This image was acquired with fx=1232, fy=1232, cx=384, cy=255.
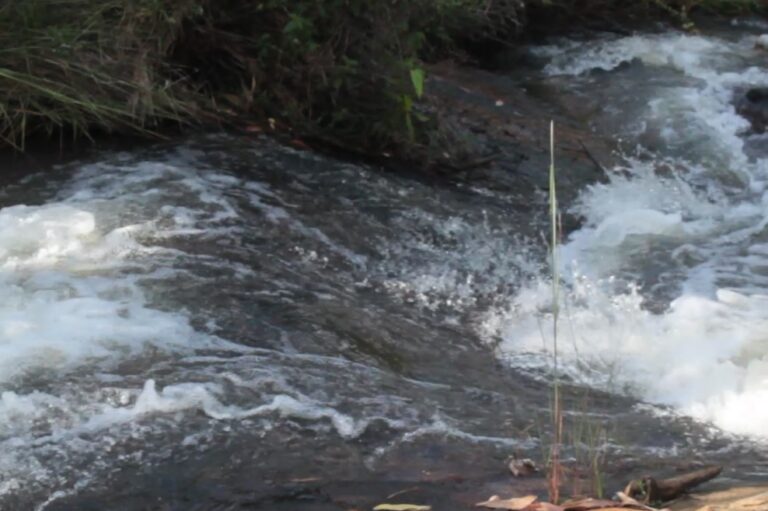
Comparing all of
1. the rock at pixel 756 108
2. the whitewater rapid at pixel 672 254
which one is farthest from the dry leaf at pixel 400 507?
the rock at pixel 756 108

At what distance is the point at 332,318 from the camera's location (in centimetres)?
479

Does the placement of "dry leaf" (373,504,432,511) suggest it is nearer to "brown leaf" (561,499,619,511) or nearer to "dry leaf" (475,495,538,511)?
"dry leaf" (475,495,538,511)

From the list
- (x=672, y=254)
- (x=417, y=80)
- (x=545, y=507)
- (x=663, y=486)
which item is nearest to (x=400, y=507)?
(x=545, y=507)

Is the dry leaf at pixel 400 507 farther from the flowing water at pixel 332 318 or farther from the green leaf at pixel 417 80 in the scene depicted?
the green leaf at pixel 417 80

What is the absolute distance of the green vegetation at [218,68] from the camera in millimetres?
6367

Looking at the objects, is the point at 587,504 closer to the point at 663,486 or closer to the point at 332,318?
the point at 663,486

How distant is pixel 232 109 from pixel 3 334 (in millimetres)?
2847

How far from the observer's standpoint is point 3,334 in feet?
14.1

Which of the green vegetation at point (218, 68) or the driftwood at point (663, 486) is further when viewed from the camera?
the green vegetation at point (218, 68)

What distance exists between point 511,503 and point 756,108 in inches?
227

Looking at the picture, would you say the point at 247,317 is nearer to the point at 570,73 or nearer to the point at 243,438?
the point at 243,438

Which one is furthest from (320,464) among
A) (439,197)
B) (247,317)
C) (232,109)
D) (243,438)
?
(232,109)

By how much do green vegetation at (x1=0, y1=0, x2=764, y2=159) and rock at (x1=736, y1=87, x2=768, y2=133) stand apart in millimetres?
2391

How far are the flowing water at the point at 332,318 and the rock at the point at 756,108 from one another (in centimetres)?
70
